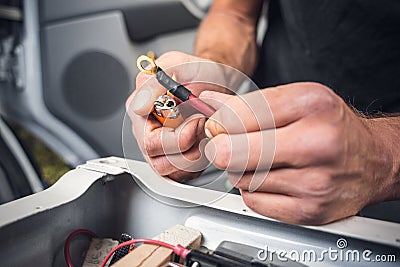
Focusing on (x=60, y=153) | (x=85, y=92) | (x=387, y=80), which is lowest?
(x=60, y=153)

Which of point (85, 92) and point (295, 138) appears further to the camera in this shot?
point (85, 92)

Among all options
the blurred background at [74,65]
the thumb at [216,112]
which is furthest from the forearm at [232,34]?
the thumb at [216,112]

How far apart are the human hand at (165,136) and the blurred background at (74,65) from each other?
23.9 inches

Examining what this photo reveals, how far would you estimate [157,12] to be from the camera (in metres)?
1.15

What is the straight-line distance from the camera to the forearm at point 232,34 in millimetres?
857

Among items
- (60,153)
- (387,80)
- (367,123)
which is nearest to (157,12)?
(60,153)

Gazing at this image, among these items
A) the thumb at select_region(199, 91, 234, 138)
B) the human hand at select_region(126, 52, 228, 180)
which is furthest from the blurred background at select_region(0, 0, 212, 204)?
the thumb at select_region(199, 91, 234, 138)

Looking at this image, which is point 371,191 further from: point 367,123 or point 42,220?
point 42,220

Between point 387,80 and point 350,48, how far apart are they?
9cm

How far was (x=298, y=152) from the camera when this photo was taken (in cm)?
36

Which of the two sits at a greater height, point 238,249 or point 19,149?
point 238,249

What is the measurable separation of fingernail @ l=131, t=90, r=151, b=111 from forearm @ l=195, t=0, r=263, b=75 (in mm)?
319

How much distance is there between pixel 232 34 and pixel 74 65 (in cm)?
44

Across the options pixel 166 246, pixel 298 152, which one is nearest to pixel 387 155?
pixel 298 152
